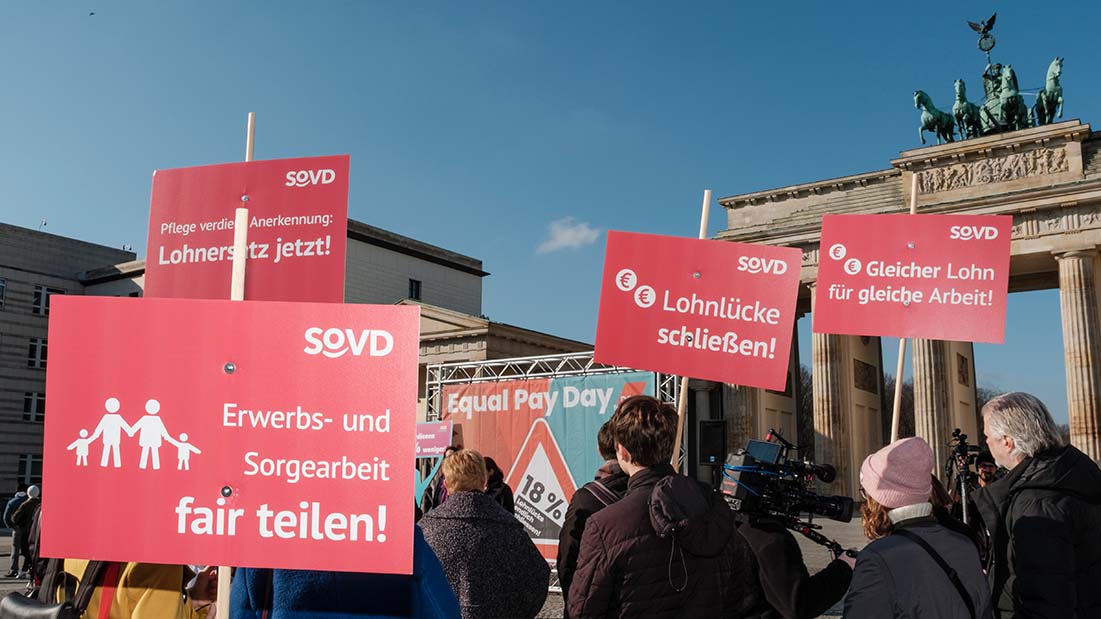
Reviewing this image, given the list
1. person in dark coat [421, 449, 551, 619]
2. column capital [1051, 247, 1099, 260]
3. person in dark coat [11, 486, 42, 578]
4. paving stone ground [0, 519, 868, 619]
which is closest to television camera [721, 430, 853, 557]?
person in dark coat [421, 449, 551, 619]

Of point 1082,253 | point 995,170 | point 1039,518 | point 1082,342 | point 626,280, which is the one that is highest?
point 995,170

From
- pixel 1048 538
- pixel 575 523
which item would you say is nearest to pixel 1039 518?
pixel 1048 538

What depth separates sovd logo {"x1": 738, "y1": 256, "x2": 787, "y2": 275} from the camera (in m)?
5.49

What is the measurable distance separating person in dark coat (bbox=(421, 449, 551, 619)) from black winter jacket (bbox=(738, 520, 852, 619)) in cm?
93

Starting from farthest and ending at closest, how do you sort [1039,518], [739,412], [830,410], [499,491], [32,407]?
1. [32,407]
2. [739,412]
3. [830,410]
4. [499,491]
5. [1039,518]

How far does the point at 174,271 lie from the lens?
587cm

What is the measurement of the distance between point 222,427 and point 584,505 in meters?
2.07

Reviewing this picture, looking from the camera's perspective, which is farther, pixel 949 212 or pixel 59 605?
pixel 949 212

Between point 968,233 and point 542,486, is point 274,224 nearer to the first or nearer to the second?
point 968,233

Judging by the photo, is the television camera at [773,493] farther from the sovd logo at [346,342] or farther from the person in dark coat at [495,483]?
the person in dark coat at [495,483]

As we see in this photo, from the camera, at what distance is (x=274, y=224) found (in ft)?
18.5

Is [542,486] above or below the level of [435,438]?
below

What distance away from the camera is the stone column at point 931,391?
1390 inches

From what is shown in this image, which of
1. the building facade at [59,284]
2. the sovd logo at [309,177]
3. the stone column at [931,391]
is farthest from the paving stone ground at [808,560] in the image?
the building facade at [59,284]
